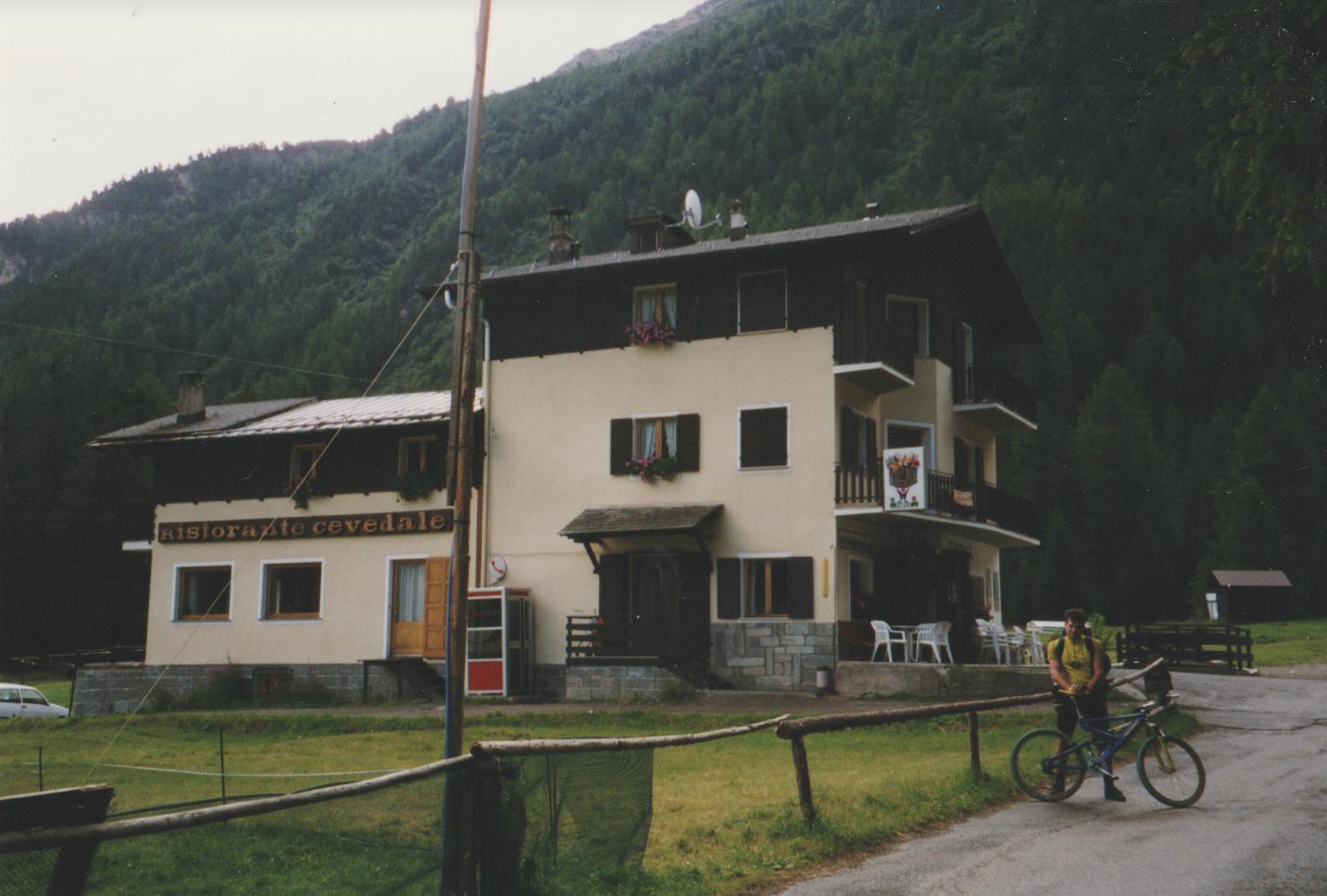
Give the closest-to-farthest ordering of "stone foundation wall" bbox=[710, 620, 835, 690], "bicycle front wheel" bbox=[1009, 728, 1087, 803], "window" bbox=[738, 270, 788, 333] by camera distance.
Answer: "bicycle front wheel" bbox=[1009, 728, 1087, 803], "stone foundation wall" bbox=[710, 620, 835, 690], "window" bbox=[738, 270, 788, 333]

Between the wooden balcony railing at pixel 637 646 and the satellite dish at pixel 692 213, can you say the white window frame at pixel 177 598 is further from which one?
the satellite dish at pixel 692 213

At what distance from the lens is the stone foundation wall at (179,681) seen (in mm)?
30203

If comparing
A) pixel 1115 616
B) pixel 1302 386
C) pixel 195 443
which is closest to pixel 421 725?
pixel 195 443

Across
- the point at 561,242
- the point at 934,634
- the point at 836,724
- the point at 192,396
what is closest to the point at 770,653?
the point at 934,634

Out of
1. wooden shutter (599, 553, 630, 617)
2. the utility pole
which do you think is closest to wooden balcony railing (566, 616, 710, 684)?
wooden shutter (599, 553, 630, 617)

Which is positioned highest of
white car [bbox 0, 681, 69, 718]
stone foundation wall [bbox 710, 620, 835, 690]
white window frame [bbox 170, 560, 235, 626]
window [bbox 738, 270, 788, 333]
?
window [bbox 738, 270, 788, 333]

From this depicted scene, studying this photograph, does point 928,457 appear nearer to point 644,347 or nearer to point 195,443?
point 644,347

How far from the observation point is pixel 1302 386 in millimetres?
87188

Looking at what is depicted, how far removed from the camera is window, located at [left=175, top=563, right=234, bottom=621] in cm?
3253

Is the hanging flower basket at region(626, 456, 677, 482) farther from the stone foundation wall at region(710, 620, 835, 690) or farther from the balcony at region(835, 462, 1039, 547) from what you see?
the balcony at region(835, 462, 1039, 547)

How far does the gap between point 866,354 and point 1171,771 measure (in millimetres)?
16244

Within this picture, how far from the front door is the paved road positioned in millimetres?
18466

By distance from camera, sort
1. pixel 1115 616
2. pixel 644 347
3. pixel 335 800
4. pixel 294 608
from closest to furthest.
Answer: pixel 335 800 < pixel 644 347 < pixel 294 608 < pixel 1115 616

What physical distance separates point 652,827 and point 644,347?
61.8 feet
